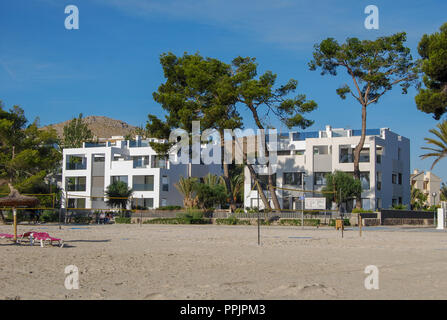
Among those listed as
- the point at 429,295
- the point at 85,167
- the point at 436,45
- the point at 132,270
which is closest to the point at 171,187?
the point at 85,167

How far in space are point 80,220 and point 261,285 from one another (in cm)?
4040

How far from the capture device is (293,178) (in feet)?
191

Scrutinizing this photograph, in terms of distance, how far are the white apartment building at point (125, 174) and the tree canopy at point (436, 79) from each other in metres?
32.0

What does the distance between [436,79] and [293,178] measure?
24136 mm

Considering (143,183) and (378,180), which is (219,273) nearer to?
(378,180)

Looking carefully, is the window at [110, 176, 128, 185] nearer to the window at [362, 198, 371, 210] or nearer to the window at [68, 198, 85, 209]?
the window at [68, 198, 85, 209]

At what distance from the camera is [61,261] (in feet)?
45.4

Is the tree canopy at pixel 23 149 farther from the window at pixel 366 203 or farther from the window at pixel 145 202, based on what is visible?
the window at pixel 366 203

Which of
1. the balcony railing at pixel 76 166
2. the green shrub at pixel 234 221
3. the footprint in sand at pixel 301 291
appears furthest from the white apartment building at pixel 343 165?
the footprint in sand at pixel 301 291

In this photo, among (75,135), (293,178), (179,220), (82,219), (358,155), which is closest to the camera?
(179,220)

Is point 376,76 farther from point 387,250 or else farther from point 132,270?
point 132,270

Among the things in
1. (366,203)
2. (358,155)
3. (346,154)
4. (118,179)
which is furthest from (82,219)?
(366,203)

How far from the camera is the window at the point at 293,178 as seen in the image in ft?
189

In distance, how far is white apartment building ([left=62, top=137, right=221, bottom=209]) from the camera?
2377 inches
